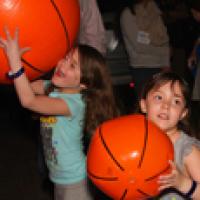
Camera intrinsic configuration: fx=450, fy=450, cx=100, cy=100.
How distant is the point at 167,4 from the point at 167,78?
451 cm

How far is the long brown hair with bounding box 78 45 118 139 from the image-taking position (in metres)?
2.55

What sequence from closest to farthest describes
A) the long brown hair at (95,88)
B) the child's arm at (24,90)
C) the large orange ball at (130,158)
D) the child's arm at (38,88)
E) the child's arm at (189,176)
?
the large orange ball at (130,158)
the child's arm at (24,90)
the child's arm at (189,176)
the long brown hair at (95,88)
the child's arm at (38,88)

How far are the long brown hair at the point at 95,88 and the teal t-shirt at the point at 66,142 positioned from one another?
0.05 m

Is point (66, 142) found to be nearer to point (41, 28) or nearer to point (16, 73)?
point (16, 73)

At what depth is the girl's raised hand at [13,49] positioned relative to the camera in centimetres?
197

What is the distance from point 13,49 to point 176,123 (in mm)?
888

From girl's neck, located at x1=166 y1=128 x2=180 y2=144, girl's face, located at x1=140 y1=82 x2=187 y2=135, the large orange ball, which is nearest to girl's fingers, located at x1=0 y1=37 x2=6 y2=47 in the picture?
the large orange ball

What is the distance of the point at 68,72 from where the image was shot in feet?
8.05

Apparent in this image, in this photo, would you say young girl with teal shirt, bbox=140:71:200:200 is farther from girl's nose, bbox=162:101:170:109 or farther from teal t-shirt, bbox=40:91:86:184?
teal t-shirt, bbox=40:91:86:184

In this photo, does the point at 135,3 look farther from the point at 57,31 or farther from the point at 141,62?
the point at 57,31

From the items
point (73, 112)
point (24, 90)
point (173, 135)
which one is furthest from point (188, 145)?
point (24, 90)

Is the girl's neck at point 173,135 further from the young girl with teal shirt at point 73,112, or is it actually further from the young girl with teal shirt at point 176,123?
the young girl with teal shirt at point 73,112

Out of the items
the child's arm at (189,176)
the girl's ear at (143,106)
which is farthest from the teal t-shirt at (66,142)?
the child's arm at (189,176)

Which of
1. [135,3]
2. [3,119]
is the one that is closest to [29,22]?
[135,3]
